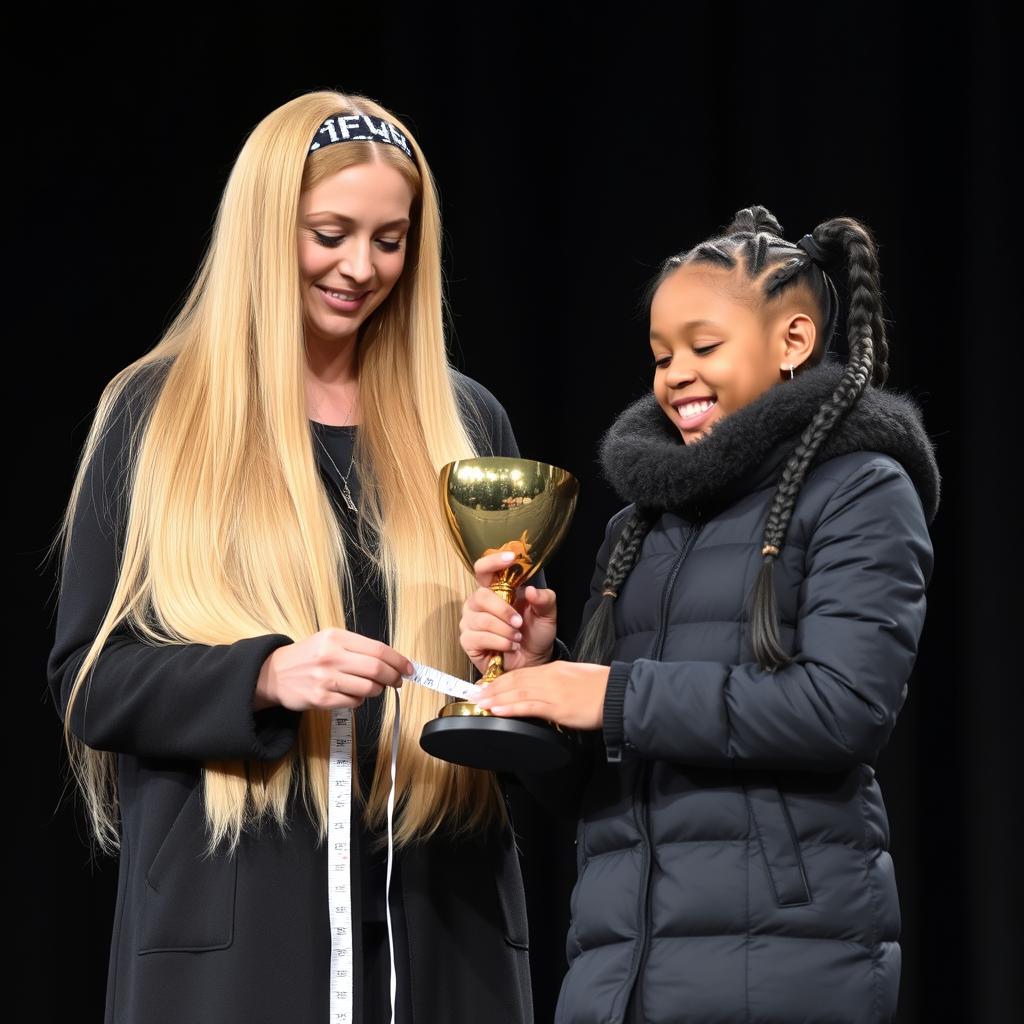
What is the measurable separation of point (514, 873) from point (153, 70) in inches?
88.0

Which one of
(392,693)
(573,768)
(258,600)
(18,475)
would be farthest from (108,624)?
(18,475)

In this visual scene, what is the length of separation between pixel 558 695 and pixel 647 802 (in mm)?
155

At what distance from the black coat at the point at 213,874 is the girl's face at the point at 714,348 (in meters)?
0.55

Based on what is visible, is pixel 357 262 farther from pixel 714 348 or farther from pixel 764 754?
pixel 764 754

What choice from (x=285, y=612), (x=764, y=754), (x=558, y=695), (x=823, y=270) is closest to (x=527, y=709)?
(x=558, y=695)

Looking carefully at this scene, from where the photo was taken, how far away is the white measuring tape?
1.86 metres

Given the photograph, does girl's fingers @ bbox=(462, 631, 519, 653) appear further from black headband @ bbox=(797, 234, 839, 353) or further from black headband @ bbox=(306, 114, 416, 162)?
black headband @ bbox=(306, 114, 416, 162)

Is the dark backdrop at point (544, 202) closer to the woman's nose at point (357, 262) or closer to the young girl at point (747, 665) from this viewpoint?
the woman's nose at point (357, 262)

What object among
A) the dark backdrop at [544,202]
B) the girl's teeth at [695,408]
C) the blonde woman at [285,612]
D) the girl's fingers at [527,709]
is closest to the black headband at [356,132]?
the blonde woman at [285,612]

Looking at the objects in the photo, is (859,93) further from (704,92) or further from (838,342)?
(838,342)

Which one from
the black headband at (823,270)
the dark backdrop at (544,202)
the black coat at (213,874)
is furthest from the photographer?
the dark backdrop at (544,202)

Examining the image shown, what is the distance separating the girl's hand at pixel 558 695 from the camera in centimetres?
171

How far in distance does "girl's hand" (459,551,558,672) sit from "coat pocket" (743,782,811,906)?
344 mm

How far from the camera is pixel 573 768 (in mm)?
1860
